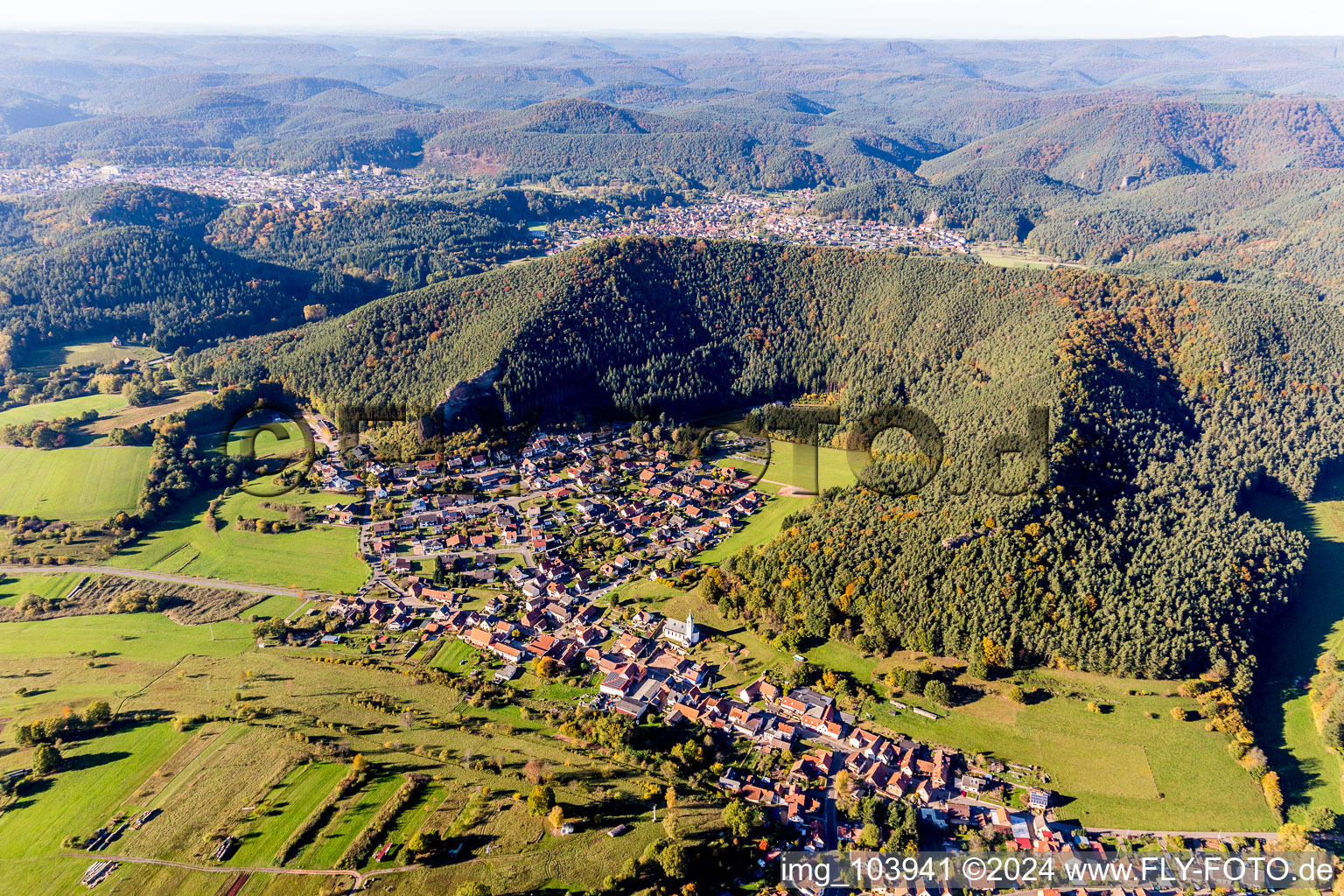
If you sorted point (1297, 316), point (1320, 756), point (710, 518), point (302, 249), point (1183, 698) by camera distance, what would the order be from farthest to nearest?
point (302, 249) < point (1297, 316) < point (710, 518) < point (1183, 698) < point (1320, 756)

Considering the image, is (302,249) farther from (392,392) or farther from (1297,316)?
(1297,316)

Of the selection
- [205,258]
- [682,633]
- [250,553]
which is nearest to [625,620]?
[682,633]

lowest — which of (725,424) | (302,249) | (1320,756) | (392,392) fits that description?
(1320,756)

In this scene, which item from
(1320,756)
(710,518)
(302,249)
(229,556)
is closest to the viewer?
(1320,756)

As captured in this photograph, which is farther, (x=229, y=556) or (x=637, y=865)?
(x=229, y=556)

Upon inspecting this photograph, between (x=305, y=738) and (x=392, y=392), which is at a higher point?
(x=392, y=392)

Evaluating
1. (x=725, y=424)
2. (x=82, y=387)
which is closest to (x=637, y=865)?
(x=725, y=424)
